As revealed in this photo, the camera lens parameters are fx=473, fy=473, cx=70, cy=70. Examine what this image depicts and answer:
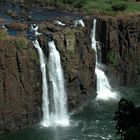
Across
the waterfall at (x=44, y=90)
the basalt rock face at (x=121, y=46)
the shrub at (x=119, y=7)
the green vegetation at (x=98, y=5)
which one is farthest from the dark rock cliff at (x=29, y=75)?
the green vegetation at (x=98, y=5)

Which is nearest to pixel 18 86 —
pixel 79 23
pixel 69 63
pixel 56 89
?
pixel 56 89

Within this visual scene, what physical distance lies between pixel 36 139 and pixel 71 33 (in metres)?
10.7

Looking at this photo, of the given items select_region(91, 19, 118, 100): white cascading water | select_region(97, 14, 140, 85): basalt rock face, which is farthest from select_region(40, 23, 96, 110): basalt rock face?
select_region(97, 14, 140, 85): basalt rock face

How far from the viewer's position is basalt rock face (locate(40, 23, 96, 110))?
1558 inches

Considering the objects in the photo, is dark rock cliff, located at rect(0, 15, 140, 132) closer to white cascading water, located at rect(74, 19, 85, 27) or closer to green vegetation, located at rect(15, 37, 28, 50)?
green vegetation, located at rect(15, 37, 28, 50)

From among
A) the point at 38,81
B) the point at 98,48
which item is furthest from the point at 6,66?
the point at 98,48

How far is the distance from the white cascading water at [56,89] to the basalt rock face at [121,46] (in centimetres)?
871

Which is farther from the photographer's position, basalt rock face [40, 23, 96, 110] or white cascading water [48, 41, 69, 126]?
basalt rock face [40, 23, 96, 110]

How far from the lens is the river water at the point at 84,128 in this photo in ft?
113

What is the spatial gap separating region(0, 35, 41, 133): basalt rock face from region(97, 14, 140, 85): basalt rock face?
37.9 feet

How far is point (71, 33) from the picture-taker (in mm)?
40594

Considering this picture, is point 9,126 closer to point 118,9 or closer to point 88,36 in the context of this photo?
point 88,36

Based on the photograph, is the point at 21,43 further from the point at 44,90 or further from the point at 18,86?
the point at 44,90

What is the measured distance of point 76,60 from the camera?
40.8m
